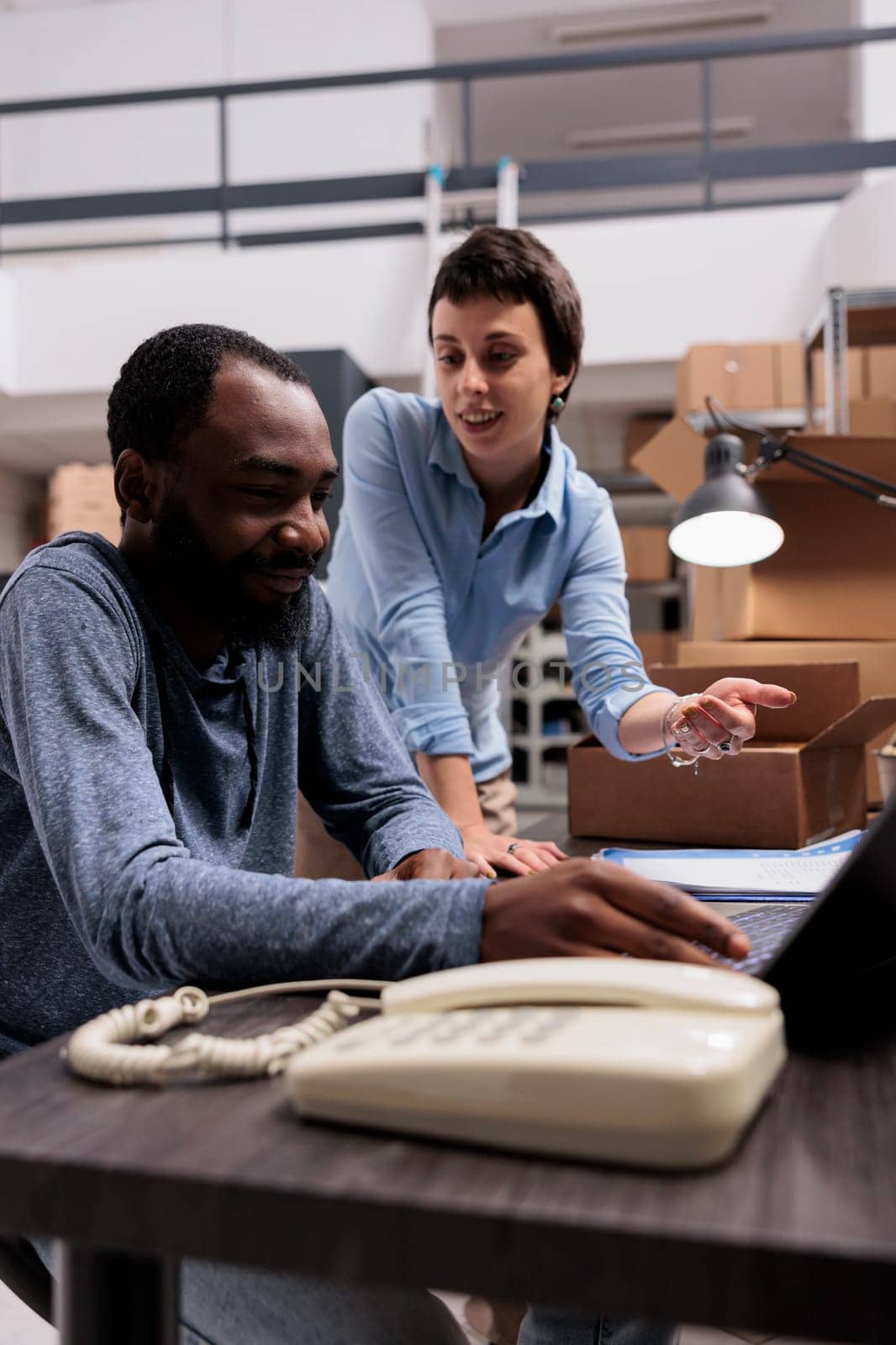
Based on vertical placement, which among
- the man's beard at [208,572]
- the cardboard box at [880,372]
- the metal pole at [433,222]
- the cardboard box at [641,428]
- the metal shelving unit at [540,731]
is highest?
the metal pole at [433,222]

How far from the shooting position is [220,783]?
84 centimetres

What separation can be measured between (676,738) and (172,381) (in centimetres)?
62

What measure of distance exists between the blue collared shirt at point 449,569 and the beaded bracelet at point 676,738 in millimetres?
189

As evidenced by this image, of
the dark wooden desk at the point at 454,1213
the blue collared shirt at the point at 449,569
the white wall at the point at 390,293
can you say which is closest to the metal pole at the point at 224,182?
the white wall at the point at 390,293

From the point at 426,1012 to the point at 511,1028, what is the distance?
6 centimetres

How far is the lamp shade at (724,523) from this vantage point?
4.37 ft

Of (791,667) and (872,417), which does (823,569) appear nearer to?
(791,667)

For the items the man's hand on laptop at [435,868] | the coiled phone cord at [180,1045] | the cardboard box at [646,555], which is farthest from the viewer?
the cardboard box at [646,555]

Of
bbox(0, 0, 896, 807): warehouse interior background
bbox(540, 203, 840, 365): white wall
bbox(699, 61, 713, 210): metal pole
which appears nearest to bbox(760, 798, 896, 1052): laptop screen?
bbox(0, 0, 896, 807): warehouse interior background

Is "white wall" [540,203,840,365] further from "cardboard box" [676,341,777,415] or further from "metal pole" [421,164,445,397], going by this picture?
"cardboard box" [676,341,777,415]

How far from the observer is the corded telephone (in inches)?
12.2

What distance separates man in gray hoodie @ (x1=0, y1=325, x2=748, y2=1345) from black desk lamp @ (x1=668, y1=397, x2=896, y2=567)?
54 centimetres

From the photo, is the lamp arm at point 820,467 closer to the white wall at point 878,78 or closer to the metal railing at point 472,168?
the metal railing at point 472,168

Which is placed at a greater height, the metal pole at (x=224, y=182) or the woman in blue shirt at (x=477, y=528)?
the metal pole at (x=224, y=182)
